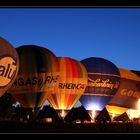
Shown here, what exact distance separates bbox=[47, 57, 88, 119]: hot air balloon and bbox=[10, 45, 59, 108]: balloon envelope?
2605 millimetres

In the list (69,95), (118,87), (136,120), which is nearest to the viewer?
(69,95)

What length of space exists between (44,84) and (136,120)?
17605 mm

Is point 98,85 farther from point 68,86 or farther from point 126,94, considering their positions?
point 126,94

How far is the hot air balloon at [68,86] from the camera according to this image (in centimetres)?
3036

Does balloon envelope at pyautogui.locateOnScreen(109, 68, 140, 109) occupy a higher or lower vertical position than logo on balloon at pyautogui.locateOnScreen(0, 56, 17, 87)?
higher

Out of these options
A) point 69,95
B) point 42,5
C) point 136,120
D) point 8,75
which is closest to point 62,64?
point 69,95

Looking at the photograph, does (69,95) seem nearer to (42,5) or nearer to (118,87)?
(118,87)

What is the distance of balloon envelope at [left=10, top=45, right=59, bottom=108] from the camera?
1066 inches

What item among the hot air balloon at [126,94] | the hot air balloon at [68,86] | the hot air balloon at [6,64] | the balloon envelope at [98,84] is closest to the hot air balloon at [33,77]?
the hot air balloon at [68,86]

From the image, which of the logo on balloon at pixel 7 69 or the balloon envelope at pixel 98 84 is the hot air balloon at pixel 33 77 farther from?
the balloon envelope at pixel 98 84

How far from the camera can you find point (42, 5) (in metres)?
10.4

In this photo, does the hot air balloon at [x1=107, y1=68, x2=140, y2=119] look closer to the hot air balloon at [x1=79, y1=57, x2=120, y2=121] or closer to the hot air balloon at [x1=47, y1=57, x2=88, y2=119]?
the hot air balloon at [x1=79, y1=57, x2=120, y2=121]

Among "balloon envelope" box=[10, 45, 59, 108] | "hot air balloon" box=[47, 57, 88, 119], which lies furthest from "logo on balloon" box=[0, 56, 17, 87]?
"hot air balloon" box=[47, 57, 88, 119]

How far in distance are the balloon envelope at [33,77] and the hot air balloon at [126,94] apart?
11388mm
